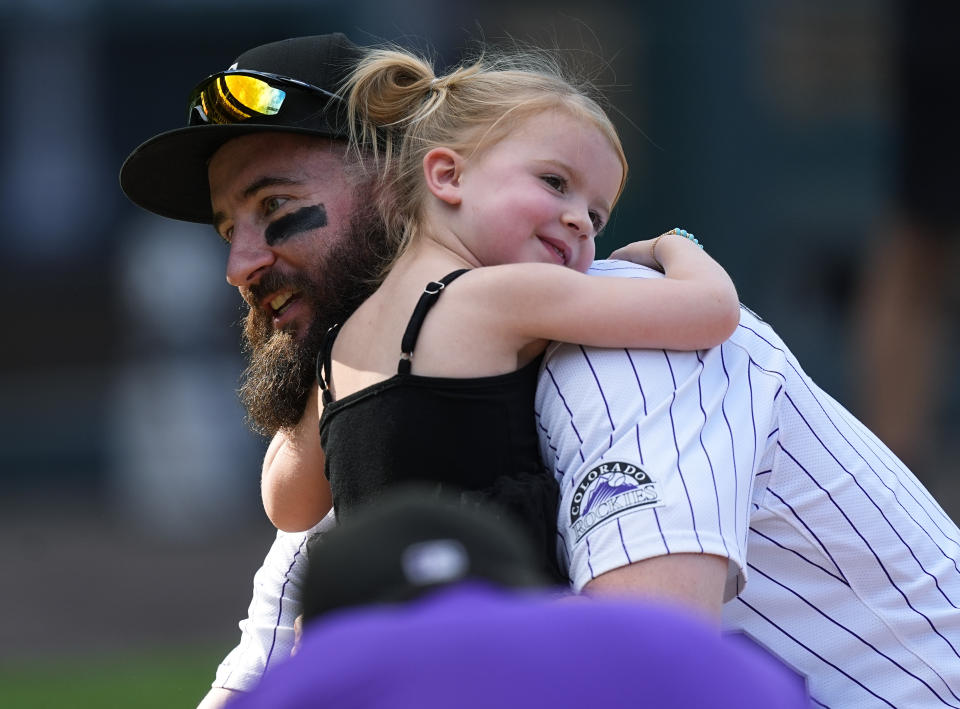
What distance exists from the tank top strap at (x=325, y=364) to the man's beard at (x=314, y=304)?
9 cm

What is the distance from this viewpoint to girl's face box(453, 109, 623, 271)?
95.2 inches

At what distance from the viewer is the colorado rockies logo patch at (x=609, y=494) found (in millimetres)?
2045

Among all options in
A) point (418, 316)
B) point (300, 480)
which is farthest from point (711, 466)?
point (300, 480)

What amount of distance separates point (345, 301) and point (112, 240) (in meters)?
12.2

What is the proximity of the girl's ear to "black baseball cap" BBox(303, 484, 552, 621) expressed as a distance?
1203mm

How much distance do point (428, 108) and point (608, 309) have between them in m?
0.63

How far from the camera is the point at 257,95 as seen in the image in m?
2.73

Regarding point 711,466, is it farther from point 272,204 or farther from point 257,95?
point 257,95

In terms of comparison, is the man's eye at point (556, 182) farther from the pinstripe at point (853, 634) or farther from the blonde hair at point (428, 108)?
the pinstripe at point (853, 634)

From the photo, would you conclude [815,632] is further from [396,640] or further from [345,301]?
[396,640]

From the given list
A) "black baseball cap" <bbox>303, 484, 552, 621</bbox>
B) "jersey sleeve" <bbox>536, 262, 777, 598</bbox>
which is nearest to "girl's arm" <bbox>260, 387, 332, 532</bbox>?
"jersey sleeve" <bbox>536, 262, 777, 598</bbox>

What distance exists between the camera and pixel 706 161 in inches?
550

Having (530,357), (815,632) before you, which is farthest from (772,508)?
(530,357)

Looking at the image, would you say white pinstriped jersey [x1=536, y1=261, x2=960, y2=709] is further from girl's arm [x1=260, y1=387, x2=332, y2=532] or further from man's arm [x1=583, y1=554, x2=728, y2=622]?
girl's arm [x1=260, y1=387, x2=332, y2=532]
